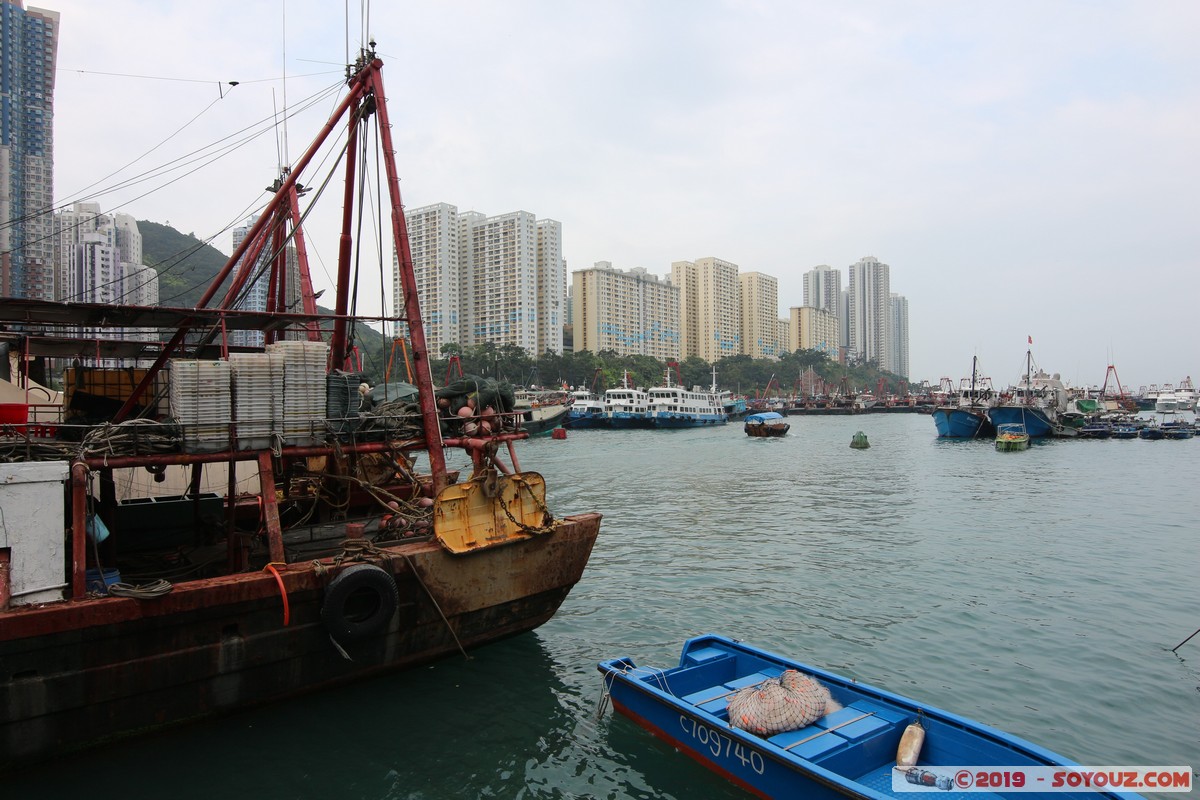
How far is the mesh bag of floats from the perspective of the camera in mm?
6488

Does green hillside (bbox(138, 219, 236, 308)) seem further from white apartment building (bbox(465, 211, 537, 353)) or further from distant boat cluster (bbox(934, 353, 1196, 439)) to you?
distant boat cluster (bbox(934, 353, 1196, 439))

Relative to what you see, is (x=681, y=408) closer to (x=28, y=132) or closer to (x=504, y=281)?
(x=504, y=281)

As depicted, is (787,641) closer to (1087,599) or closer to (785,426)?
(1087,599)

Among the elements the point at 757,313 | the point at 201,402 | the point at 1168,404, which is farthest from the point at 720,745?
the point at 757,313

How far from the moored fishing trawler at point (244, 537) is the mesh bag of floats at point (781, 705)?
11.2 ft

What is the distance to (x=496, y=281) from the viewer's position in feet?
375

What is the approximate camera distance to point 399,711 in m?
7.94

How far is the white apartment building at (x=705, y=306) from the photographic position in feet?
527

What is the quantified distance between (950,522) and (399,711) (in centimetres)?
1786

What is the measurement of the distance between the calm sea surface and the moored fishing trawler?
559 mm

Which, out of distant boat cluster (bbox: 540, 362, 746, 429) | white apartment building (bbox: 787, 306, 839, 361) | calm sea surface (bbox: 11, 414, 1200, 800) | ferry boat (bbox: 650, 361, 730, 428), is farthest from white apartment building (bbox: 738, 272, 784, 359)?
calm sea surface (bbox: 11, 414, 1200, 800)

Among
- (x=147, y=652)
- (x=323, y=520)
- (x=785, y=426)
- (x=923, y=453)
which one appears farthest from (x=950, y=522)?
(x=785, y=426)

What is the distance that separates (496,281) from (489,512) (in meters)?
109

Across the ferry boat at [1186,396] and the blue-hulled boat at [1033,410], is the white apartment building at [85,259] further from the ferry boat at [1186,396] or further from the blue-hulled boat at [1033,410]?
the ferry boat at [1186,396]
